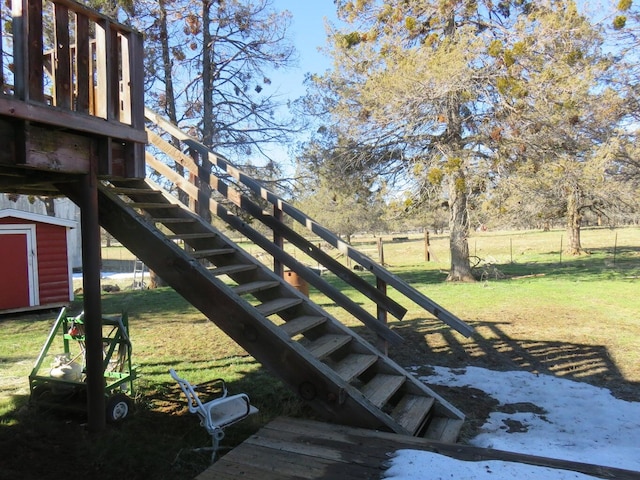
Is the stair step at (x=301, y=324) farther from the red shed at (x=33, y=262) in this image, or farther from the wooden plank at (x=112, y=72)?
the red shed at (x=33, y=262)

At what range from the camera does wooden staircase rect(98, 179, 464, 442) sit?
3.43m

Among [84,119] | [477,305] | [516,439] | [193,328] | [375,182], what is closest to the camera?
[84,119]

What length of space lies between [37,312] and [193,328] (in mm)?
4559

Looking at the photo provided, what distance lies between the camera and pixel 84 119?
340 centimetres

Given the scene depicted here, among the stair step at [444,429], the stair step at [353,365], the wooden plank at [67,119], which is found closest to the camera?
the wooden plank at [67,119]

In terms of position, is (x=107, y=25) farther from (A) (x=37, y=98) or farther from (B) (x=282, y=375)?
(B) (x=282, y=375)

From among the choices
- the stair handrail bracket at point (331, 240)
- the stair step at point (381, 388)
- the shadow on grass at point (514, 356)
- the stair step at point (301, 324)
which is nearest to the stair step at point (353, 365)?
the stair step at point (381, 388)

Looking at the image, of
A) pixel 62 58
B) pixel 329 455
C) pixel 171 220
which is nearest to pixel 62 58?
pixel 62 58

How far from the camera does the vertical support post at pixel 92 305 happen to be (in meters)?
3.65

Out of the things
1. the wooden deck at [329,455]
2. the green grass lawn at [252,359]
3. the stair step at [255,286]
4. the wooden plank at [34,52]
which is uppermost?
the wooden plank at [34,52]

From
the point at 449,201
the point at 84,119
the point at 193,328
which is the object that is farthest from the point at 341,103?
the point at 84,119

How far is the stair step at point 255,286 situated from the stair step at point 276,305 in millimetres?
149

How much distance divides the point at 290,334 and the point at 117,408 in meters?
1.58

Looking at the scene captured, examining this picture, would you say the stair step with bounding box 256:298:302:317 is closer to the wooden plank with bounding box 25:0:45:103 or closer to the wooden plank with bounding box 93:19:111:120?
the wooden plank with bounding box 93:19:111:120
